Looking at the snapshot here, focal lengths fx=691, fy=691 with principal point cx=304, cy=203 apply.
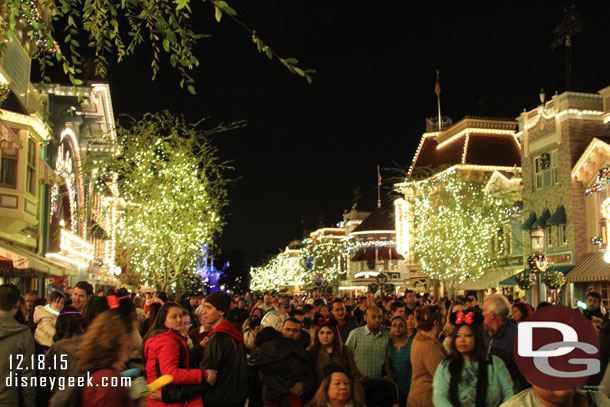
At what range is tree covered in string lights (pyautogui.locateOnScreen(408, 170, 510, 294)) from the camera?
41.6 m

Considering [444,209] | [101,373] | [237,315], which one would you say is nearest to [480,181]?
[444,209]

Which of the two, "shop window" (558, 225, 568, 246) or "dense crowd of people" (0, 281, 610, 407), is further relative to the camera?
"shop window" (558, 225, 568, 246)

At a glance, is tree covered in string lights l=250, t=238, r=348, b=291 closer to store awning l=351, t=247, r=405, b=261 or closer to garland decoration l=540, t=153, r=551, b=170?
store awning l=351, t=247, r=405, b=261

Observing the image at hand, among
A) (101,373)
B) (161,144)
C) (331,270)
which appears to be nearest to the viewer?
(101,373)

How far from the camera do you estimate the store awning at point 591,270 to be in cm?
3112

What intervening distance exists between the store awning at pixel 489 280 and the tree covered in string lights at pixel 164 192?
79.6 ft

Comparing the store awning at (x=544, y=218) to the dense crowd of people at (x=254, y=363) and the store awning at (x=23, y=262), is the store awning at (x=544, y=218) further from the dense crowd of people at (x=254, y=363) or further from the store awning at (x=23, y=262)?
the dense crowd of people at (x=254, y=363)

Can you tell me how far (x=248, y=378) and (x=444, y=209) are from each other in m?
36.4

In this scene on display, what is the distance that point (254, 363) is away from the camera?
7.68 meters

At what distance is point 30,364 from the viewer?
575 cm

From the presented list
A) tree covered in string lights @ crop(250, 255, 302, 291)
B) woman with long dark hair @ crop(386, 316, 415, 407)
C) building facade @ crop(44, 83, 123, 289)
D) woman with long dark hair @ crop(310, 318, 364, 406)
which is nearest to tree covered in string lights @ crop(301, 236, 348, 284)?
tree covered in string lights @ crop(250, 255, 302, 291)

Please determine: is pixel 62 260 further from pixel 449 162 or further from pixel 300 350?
pixel 449 162

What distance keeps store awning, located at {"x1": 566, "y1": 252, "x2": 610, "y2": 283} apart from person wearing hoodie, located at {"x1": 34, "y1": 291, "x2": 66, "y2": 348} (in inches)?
1068

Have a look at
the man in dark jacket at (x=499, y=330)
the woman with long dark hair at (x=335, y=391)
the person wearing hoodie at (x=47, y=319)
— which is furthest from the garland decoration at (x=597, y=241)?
the woman with long dark hair at (x=335, y=391)
